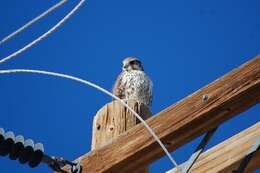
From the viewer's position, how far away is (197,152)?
218 centimetres

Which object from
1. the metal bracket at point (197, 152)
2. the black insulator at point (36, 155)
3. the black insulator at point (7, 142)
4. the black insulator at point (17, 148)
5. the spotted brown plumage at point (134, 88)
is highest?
the spotted brown plumage at point (134, 88)

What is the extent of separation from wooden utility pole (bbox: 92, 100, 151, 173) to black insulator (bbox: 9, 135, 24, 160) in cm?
46

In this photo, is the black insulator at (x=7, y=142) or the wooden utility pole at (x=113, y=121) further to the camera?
the wooden utility pole at (x=113, y=121)

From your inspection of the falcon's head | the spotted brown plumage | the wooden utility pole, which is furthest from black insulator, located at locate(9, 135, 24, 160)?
the falcon's head

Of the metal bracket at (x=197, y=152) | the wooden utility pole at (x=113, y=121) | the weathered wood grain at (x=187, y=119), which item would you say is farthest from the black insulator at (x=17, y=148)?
the metal bracket at (x=197, y=152)

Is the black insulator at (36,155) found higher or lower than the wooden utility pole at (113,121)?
lower

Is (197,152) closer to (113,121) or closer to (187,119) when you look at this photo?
(187,119)

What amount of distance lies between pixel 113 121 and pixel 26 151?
62 cm

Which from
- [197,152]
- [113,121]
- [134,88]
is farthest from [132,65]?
[197,152]

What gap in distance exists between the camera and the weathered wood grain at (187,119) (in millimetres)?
2236

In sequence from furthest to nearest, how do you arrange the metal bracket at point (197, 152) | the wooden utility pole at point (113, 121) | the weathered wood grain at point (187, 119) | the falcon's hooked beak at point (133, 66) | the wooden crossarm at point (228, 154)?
the falcon's hooked beak at point (133, 66), the wooden utility pole at point (113, 121), the wooden crossarm at point (228, 154), the weathered wood grain at point (187, 119), the metal bracket at point (197, 152)

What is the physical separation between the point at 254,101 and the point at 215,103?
0.16m

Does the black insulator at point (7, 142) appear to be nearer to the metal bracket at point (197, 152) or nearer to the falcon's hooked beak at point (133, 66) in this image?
the metal bracket at point (197, 152)

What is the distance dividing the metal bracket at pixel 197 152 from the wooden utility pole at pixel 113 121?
22.0 inches
